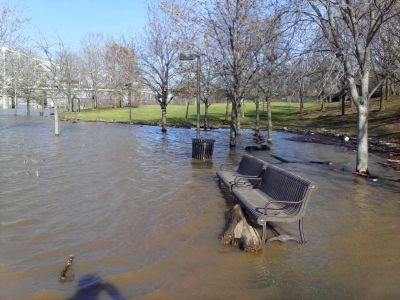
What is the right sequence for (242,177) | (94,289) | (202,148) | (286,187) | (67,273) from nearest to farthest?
1. (94,289)
2. (67,273)
3. (286,187)
4. (242,177)
5. (202,148)

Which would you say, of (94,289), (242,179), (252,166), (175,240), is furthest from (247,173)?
(94,289)

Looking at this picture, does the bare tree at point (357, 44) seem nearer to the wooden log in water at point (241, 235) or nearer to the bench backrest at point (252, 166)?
the bench backrest at point (252, 166)

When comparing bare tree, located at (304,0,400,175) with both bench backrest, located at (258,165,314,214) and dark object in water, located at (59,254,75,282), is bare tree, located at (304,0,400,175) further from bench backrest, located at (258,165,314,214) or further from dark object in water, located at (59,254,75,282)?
dark object in water, located at (59,254,75,282)

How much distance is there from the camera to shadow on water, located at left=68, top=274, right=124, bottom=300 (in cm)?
520

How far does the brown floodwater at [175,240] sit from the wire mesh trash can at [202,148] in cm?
263

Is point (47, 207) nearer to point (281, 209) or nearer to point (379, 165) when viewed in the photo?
point (281, 209)

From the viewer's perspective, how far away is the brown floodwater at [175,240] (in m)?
5.51

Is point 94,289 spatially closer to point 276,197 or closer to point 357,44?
point 276,197

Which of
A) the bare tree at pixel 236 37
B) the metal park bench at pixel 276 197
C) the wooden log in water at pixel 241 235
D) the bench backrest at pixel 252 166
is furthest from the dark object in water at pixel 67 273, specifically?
the bare tree at pixel 236 37

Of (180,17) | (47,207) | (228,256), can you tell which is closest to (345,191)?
(228,256)

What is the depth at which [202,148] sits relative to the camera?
55.2 ft

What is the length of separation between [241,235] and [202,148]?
396 inches

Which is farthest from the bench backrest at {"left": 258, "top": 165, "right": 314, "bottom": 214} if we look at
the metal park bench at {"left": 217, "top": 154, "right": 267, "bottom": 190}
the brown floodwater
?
the brown floodwater

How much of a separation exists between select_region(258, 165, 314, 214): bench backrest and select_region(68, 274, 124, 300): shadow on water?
300 cm
